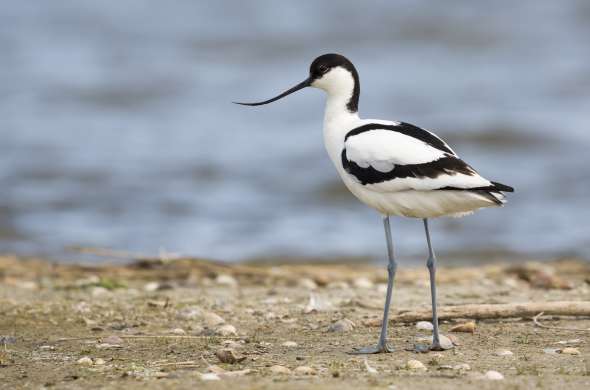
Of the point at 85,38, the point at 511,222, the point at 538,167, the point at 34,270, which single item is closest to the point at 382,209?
the point at 34,270

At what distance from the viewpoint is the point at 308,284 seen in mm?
7617

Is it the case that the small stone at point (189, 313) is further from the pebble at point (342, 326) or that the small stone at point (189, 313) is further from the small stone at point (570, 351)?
the small stone at point (570, 351)

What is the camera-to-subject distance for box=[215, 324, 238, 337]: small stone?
5.67 meters

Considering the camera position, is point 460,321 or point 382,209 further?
point 460,321

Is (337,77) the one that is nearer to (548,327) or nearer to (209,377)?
(548,327)

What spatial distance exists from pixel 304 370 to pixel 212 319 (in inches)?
62.9

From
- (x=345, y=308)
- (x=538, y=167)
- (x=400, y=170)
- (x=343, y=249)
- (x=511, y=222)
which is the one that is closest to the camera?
(x=400, y=170)

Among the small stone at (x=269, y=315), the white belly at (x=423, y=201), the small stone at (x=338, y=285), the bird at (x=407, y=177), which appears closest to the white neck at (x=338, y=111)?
the bird at (x=407, y=177)

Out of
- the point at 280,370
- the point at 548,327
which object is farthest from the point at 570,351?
the point at 280,370

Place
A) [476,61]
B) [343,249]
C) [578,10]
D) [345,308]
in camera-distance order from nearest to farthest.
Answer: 1. [345,308]
2. [343,249]
3. [476,61]
4. [578,10]

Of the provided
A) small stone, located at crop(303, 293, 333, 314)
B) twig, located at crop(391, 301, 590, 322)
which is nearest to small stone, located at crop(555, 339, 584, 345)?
twig, located at crop(391, 301, 590, 322)

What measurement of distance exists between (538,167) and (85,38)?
11.3m

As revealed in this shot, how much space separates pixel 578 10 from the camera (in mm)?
20766

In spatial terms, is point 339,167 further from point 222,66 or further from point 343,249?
point 222,66
